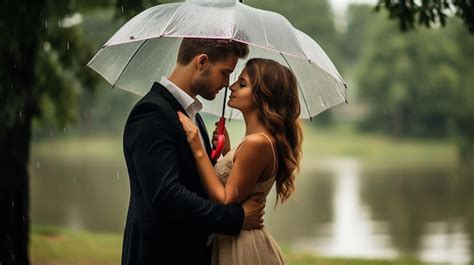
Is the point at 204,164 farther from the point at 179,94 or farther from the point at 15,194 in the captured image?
the point at 15,194

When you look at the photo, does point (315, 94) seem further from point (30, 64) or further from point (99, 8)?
point (99, 8)

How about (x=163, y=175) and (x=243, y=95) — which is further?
(x=243, y=95)

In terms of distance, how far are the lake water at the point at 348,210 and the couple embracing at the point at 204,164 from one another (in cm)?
985

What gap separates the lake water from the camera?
16031mm

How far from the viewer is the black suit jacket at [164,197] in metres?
3.65

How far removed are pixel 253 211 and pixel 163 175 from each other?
0.57 metres

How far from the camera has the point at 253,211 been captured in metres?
3.98

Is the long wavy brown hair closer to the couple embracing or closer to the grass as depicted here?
the couple embracing

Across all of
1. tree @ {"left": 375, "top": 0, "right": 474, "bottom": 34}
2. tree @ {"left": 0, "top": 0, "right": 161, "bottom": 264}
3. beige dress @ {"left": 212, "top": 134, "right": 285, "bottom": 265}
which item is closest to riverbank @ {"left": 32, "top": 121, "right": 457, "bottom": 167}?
tree @ {"left": 0, "top": 0, "right": 161, "bottom": 264}

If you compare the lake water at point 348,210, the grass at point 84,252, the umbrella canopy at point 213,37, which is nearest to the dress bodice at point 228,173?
the umbrella canopy at point 213,37

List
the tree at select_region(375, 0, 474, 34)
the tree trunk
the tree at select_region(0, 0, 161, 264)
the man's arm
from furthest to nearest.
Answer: the tree trunk < the tree at select_region(0, 0, 161, 264) < the tree at select_region(375, 0, 474, 34) < the man's arm

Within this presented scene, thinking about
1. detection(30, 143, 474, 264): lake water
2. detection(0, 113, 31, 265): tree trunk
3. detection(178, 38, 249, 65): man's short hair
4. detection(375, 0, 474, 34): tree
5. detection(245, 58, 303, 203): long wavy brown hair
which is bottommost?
detection(30, 143, 474, 264): lake water

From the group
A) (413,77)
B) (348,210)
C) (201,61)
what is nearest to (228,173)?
(201,61)

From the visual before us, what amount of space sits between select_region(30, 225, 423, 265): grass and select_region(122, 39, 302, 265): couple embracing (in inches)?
330
